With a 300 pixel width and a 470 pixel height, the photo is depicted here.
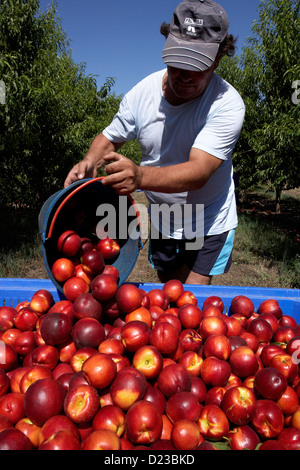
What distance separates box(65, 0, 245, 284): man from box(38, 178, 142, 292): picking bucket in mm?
153

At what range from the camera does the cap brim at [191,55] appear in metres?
2.04

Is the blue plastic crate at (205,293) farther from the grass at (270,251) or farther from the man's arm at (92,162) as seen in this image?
the grass at (270,251)

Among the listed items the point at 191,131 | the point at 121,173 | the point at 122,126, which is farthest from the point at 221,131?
the point at 122,126

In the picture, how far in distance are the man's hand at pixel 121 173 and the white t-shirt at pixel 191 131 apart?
0.54 meters

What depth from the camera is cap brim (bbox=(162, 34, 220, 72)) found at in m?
2.04

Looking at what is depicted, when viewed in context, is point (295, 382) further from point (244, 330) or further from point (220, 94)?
point (220, 94)

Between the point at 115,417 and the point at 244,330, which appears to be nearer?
the point at 115,417

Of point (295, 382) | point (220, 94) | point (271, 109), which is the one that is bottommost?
point (295, 382)

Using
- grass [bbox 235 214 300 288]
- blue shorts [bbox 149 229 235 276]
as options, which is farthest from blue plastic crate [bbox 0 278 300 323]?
grass [bbox 235 214 300 288]

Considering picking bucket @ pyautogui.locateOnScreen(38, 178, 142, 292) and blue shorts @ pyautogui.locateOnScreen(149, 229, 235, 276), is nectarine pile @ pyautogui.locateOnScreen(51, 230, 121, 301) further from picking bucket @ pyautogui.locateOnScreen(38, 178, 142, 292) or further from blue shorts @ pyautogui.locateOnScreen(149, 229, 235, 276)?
blue shorts @ pyautogui.locateOnScreen(149, 229, 235, 276)

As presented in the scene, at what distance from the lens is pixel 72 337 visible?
1.86m

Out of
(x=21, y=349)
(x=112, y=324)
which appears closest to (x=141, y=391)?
(x=112, y=324)

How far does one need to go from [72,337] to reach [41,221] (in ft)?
2.20

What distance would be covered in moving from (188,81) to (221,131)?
38cm
